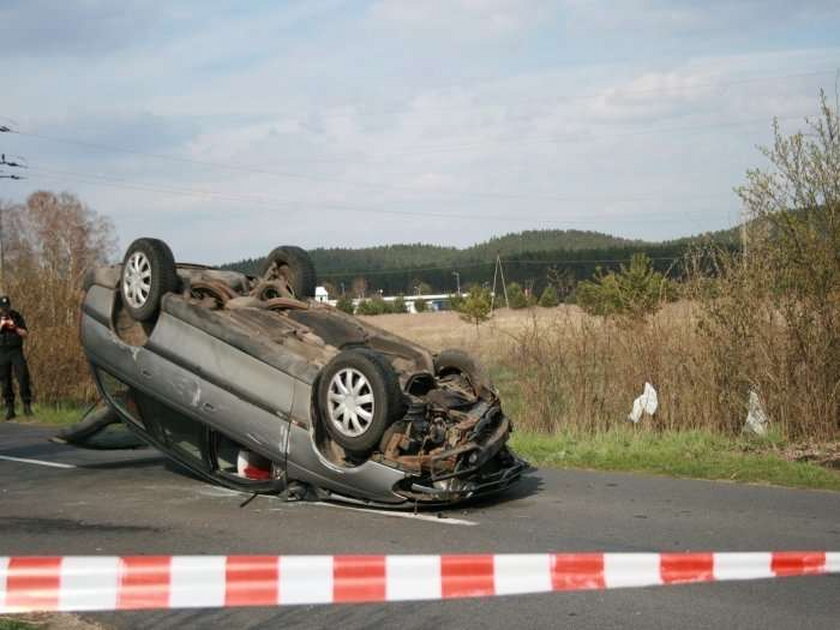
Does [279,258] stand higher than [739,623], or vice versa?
[279,258]

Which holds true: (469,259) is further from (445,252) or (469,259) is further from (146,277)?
(146,277)

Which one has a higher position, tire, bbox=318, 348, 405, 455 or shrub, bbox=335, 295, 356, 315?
shrub, bbox=335, 295, 356, 315

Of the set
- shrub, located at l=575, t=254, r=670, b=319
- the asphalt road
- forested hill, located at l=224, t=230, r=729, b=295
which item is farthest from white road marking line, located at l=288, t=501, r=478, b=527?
forested hill, located at l=224, t=230, r=729, b=295

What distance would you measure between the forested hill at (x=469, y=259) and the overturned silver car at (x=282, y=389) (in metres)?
84.4

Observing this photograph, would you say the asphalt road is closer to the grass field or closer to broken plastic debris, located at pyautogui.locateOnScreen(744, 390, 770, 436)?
the grass field

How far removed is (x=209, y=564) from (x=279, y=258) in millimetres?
6762

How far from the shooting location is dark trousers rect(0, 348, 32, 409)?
58.6 ft

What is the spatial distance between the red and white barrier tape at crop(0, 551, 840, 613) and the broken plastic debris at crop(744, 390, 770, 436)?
864cm

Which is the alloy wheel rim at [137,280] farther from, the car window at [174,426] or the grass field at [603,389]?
the grass field at [603,389]

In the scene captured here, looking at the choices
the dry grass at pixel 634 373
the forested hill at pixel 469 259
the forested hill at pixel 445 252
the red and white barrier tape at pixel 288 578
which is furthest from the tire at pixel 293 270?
the forested hill at pixel 445 252

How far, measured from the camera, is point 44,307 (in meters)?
20.8

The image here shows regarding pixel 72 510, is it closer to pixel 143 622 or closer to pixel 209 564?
pixel 143 622

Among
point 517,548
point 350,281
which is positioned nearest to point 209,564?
point 517,548

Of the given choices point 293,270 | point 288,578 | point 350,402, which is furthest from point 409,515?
point 288,578
